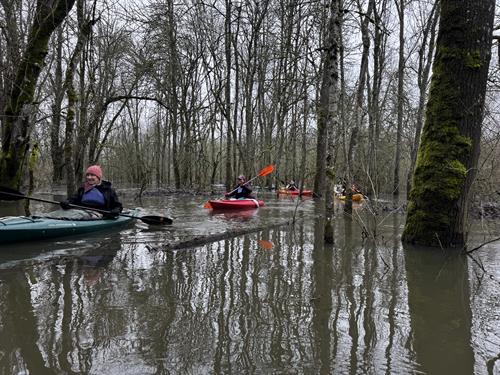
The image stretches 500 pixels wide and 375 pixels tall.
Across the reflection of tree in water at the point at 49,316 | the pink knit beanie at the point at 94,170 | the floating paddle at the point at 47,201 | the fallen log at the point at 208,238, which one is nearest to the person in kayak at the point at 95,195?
the pink knit beanie at the point at 94,170

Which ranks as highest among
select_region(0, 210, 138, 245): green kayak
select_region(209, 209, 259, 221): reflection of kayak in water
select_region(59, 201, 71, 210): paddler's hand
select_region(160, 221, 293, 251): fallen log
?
select_region(59, 201, 71, 210): paddler's hand

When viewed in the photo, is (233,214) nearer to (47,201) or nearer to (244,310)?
(47,201)

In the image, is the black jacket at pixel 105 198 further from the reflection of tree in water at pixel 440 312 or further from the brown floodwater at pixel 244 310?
the reflection of tree in water at pixel 440 312

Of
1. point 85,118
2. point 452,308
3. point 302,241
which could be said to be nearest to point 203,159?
point 85,118

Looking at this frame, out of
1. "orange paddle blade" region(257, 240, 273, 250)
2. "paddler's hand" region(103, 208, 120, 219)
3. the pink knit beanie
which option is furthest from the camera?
"paddler's hand" region(103, 208, 120, 219)

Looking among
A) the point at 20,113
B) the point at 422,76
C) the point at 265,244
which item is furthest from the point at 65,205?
the point at 422,76

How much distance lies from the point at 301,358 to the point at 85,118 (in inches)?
454

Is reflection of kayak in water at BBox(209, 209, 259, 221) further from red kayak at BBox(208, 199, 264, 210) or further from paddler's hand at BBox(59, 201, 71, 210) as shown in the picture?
paddler's hand at BBox(59, 201, 71, 210)

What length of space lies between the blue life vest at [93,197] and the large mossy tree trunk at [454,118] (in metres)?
5.92

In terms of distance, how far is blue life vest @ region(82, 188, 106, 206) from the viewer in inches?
315

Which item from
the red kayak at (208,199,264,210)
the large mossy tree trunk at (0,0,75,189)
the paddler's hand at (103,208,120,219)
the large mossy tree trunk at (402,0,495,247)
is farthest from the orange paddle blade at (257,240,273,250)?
the large mossy tree trunk at (0,0,75,189)

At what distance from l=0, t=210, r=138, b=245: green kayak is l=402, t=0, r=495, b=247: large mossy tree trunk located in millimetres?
5752

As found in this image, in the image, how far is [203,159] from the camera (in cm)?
2411

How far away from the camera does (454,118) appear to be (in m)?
6.29
